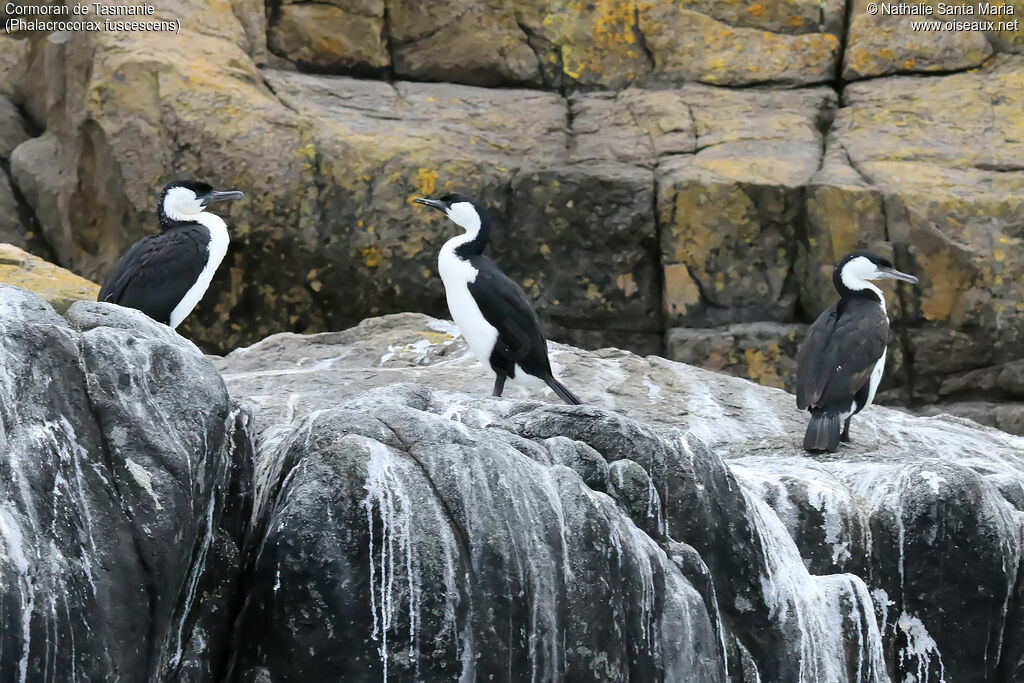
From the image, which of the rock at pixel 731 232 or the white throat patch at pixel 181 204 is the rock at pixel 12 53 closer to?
the white throat patch at pixel 181 204

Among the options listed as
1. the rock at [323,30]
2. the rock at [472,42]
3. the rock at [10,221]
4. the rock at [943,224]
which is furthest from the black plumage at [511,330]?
the rock at [10,221]

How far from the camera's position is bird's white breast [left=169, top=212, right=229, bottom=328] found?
6.50 metres

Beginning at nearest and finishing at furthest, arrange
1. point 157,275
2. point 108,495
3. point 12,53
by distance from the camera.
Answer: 1. point 108,495
2. point 157,275
3. point 12,53

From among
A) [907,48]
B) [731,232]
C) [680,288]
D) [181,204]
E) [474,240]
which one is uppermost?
[907,48]

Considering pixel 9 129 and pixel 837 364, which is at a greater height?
pixel 9 129

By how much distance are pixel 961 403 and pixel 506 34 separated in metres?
4.40

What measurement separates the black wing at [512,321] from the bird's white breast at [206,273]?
126 centimetres

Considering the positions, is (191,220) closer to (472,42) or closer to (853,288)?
(853,288)

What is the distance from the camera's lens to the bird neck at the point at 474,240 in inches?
293

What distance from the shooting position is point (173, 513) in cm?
405

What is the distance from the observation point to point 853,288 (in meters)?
7.52

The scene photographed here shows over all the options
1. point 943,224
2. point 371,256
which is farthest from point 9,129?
point 943,224

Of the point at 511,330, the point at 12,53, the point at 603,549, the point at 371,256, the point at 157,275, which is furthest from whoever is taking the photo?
the point at 12,53

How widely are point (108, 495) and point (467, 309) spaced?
3.39 m
